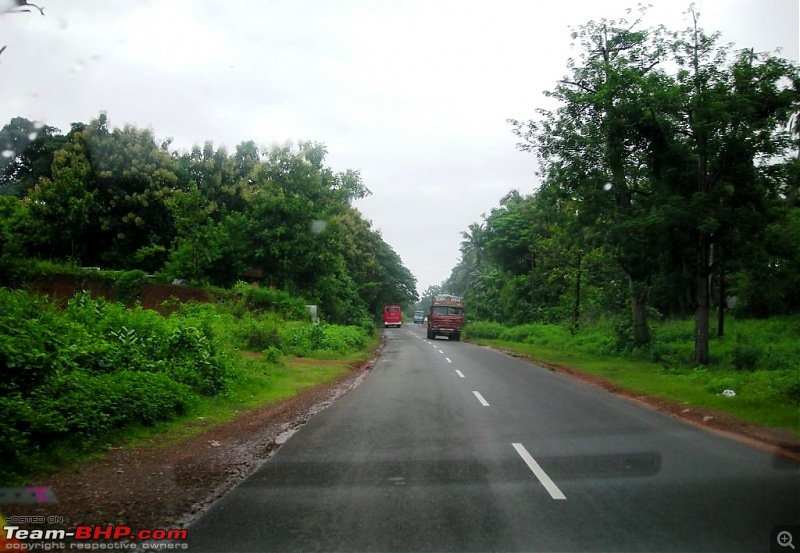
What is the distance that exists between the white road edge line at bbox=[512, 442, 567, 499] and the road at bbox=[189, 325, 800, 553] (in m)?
0.03

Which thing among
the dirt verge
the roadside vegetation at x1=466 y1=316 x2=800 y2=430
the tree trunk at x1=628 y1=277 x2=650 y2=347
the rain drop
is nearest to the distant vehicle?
the rain drop

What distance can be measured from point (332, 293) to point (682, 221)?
2663cm

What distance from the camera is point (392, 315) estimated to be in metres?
79.7

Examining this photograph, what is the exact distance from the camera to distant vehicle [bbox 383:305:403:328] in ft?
259

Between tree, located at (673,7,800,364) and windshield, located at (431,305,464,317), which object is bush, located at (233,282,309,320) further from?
tree, located at (673,7,800,364)

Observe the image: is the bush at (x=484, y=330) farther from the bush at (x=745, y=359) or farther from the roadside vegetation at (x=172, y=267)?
→ the bush at (x=745, y=359)

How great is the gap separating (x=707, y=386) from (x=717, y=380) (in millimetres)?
753

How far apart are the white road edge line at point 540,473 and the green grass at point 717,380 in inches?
187

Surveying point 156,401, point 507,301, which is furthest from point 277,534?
point 507,301

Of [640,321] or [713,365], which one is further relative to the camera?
[640,321]

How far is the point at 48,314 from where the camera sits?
12070mm

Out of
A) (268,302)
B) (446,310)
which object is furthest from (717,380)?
(446,310)

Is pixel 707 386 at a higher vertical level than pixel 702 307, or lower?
lower

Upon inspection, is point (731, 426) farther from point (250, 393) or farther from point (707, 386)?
point (250, 393)
